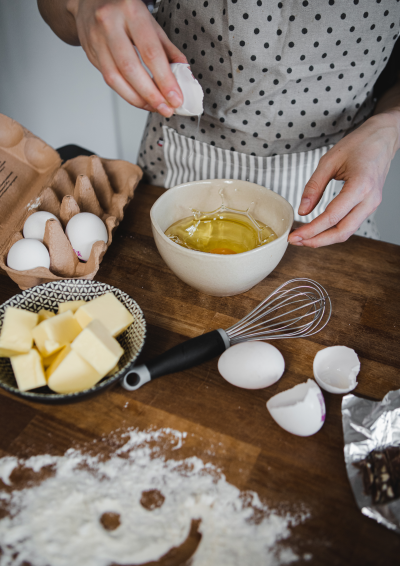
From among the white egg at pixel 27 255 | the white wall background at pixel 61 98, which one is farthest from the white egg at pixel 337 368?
the white wall background at pixel 61 98

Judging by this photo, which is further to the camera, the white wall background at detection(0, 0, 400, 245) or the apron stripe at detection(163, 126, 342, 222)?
the white wall background at detection(0, 0, 400, 245)

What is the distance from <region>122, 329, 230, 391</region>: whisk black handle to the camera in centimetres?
58

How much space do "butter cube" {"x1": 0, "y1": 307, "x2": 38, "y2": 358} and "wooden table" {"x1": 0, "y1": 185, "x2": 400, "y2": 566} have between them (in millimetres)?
93

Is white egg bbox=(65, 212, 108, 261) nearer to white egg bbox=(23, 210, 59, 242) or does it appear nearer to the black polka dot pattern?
white egg bbox=(23, 210, 59, 242)

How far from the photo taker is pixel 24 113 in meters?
1.75

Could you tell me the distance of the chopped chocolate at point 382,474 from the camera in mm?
485

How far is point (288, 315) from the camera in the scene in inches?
28.8

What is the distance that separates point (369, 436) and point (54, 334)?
46 cm

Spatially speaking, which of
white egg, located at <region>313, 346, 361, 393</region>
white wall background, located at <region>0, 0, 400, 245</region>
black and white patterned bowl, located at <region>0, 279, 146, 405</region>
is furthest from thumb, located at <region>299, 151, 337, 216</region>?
white wall background, located at <region>0, 0, 400, 245</region>

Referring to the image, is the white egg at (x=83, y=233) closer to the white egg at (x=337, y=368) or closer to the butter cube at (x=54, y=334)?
the butter cube at (x=54, y=334)

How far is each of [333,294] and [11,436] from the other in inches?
23.8

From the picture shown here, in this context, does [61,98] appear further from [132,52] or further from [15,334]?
[15,334]

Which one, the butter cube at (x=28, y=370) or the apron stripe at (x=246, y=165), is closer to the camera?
the butter cube at (x=28, y=370)

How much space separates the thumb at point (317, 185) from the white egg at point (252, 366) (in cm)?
26
